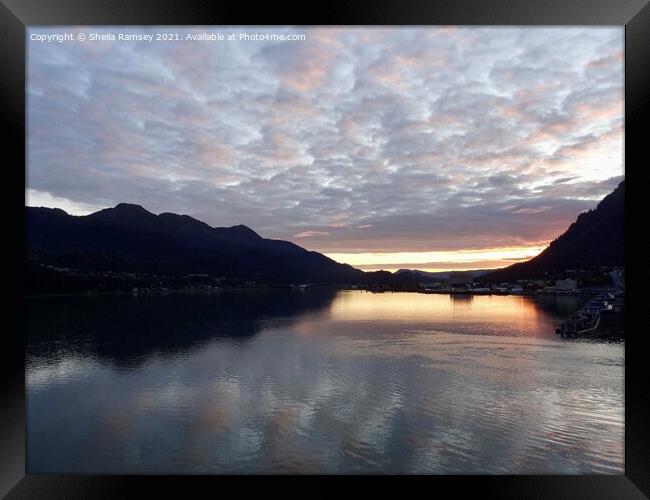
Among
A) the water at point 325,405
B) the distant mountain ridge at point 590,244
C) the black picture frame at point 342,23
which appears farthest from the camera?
the distant mountain ridge at point 590,244

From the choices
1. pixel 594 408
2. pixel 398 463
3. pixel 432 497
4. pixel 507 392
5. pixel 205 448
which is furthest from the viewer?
pixel 507 392

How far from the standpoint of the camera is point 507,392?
14.4 metres

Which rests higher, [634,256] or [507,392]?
[634,256]

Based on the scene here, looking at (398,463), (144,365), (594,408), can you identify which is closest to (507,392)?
(594,408)

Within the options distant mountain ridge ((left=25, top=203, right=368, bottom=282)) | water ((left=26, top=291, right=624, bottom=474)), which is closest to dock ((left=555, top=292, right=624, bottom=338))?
water ((left=26, top=291, right=624, bottom=474))

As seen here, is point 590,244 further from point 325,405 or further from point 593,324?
point 325,405

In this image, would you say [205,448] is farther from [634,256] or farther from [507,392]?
[507,392]

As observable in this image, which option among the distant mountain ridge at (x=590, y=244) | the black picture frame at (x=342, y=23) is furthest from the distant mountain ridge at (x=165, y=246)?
the black picture frame at (x=342, y=23)

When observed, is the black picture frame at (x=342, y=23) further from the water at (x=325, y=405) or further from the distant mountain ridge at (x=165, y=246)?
the distant mountain ridge at (x=165, y=246)

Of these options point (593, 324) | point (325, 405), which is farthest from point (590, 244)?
point (325, 405)

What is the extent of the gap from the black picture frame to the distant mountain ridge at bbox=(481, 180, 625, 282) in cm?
7292

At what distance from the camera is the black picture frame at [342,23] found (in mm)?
4121

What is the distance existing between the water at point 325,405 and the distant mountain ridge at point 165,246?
224 ft

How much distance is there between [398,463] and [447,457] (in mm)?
1185
